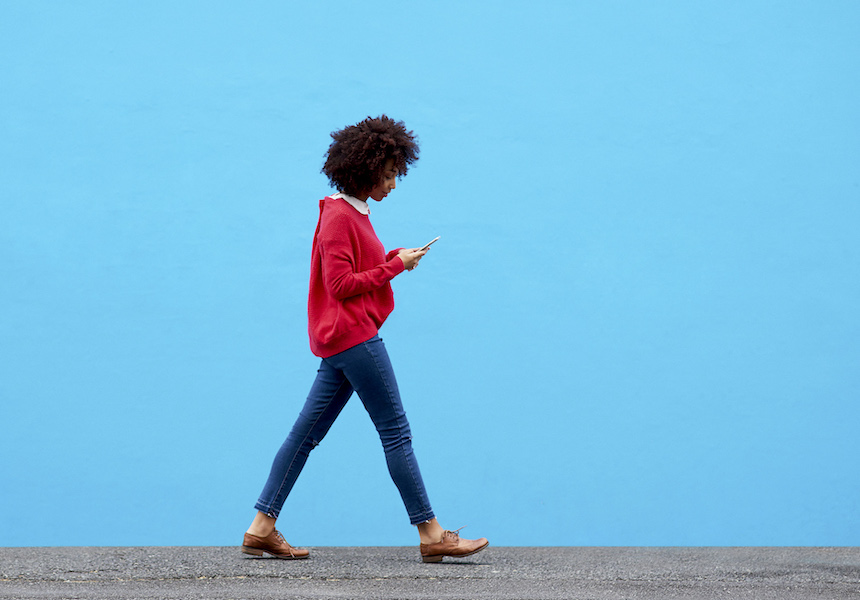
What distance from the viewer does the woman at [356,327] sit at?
2602 millimetres

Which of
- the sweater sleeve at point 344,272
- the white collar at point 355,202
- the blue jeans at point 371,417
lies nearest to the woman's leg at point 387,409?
the blue jeans at point 371,417

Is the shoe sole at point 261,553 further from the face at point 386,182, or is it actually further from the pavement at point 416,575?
the face at point 386,182

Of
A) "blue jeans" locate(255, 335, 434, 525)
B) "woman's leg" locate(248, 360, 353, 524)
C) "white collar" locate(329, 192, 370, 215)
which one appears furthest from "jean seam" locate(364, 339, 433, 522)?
"white collar" locate(329, 192, 370, 215)

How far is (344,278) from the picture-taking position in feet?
8.38

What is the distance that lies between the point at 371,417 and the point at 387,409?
0.05 metres

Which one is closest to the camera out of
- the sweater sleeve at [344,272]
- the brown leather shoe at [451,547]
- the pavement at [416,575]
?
the pavement at [416,575]

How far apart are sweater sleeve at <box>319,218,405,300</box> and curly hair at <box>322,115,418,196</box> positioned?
0.19m

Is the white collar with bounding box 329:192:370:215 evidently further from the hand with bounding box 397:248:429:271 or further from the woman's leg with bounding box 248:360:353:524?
the woman's leg with bounding box 248:360:353:524

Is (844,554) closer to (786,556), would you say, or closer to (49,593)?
(786,556)

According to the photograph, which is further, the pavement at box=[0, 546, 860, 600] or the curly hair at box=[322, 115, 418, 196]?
the curly hair at box=[322, 115, 418, 196]

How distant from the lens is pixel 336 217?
8.54 ft

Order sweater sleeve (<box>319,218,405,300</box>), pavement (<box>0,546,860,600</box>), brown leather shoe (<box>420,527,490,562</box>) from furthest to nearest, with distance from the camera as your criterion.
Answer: brown leather shoe (<box>420,527,490,562</box>), sweater sleeve (<box>319,218,405,300</box>), pavement (<box>0,546,860,600</box>)

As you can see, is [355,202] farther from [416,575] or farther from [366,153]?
[416,575]

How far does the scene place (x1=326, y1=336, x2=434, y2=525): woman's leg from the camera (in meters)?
2.61
